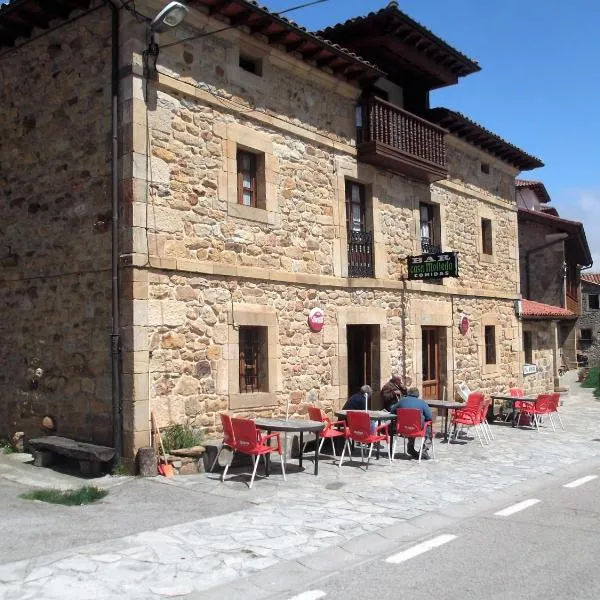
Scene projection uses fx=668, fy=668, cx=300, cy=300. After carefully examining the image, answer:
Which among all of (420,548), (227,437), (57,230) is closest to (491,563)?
(420,548)

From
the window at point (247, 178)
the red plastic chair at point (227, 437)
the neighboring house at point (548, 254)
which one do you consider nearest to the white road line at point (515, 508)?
the red plastic chair at point (227, 437)

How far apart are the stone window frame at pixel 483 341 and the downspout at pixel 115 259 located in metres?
10.2

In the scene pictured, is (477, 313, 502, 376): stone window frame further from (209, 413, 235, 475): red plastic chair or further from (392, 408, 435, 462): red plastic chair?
(209, 413, 235, 475): red plastic chair

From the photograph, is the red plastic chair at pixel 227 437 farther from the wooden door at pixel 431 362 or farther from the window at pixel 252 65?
the wooden door at pixel 431 362

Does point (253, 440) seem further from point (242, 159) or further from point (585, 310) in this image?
point (585, 310)

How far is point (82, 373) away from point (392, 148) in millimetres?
7175

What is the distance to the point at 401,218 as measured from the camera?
13852mm

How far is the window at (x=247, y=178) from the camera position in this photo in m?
10.6

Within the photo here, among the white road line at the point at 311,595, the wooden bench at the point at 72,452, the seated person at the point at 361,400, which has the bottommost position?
the white road line at the point at 311,595

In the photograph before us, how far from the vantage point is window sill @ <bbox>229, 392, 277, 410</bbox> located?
995 centimetres

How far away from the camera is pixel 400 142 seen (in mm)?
13375

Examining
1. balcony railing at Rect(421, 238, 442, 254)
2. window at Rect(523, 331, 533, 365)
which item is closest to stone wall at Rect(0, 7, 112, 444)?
balcony railing at Rect(421, 238, 442, 254)

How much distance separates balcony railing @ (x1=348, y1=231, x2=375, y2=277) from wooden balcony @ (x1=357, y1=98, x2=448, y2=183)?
1.47m

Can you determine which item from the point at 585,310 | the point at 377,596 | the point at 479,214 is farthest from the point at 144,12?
the point at 585,310
